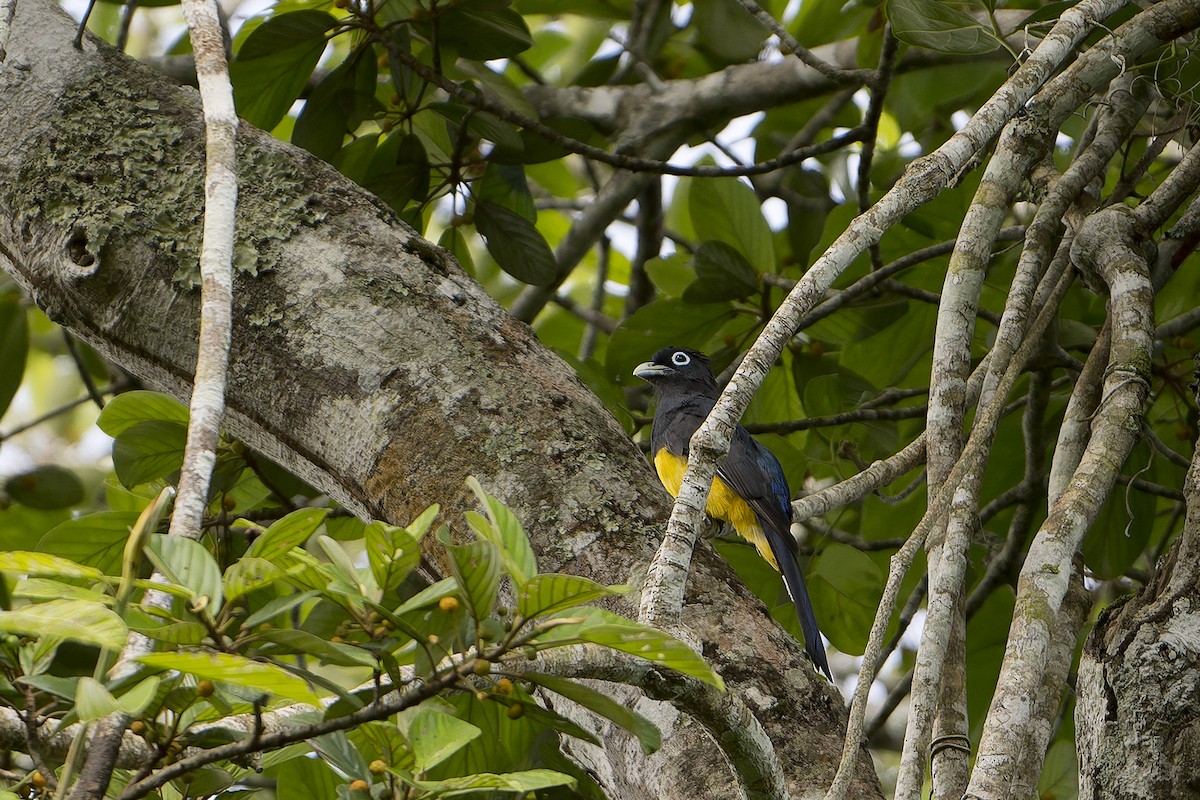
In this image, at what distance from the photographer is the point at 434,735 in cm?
160

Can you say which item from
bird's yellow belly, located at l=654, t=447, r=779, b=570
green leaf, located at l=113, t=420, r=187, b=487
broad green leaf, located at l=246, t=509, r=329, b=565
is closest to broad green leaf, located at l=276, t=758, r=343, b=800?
broad green leaf, located at l=246, t=509, r=329, b=565

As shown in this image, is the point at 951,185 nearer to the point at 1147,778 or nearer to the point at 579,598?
the point at 1147,778

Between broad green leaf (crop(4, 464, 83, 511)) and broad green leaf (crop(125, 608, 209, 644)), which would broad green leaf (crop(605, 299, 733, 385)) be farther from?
broad green leaf (crop(125, 608, 209, 644))

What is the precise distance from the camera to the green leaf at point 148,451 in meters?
3.12

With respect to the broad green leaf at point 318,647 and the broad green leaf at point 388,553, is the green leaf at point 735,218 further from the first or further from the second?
the broad green leaf at point 318,647

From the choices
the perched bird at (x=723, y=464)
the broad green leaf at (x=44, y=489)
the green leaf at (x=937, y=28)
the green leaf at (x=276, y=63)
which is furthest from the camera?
the perched bird at (x=723, y=464)

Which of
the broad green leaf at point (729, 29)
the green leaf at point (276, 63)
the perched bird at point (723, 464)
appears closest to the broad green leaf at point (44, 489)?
the green leaf at point (276, 63)

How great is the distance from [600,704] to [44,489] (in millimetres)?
3238

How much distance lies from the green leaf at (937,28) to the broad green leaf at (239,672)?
2.23m

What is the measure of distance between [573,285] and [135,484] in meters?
4.77

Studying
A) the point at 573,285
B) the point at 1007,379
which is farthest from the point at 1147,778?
the point at 573,285

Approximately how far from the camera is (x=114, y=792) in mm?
1776

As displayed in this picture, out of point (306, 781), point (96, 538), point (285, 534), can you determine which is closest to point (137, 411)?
point (96, 538)

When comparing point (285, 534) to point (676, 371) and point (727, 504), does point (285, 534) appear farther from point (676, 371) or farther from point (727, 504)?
point (727, 504)
